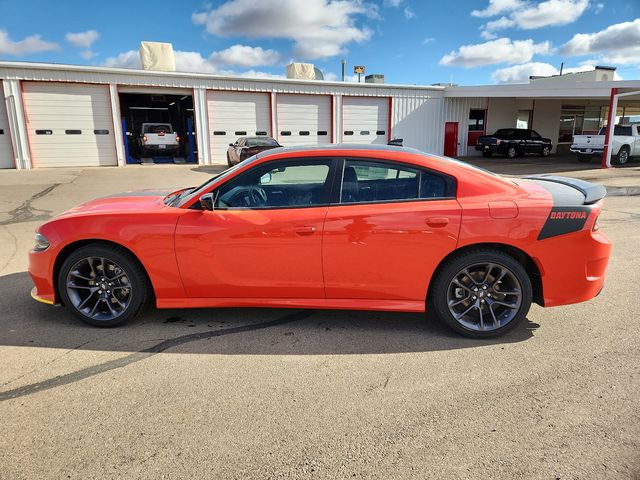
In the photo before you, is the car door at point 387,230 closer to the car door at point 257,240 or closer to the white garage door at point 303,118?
the car door at point 257,240

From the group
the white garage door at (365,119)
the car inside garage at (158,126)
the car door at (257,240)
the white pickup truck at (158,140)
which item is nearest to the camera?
the car door at (257,240)

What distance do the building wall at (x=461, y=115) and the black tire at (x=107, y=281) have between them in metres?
24.9

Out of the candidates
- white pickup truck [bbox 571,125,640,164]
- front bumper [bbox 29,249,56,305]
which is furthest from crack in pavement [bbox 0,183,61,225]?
white pickup truck [bbox 571,125,640,164]

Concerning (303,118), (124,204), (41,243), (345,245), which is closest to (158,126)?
(303,118)

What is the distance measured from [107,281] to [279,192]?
167 cm

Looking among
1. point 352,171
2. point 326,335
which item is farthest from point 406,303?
point 352,171

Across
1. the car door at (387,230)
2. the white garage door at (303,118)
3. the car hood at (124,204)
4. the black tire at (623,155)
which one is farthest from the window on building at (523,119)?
the car hood at (124,204)

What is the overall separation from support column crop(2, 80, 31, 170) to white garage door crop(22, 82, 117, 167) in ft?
0.65

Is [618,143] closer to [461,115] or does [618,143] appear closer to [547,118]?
[461,115]

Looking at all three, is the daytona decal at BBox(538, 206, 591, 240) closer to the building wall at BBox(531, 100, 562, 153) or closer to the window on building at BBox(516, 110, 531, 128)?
the window on building at BBox(516, 110, 531, 128)

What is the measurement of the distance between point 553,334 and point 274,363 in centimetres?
235

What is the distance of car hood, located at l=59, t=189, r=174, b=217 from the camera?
12.7 ft

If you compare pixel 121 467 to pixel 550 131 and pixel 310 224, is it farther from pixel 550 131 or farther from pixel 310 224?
pixel 550 131

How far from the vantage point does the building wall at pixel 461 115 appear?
26125 millimetres
